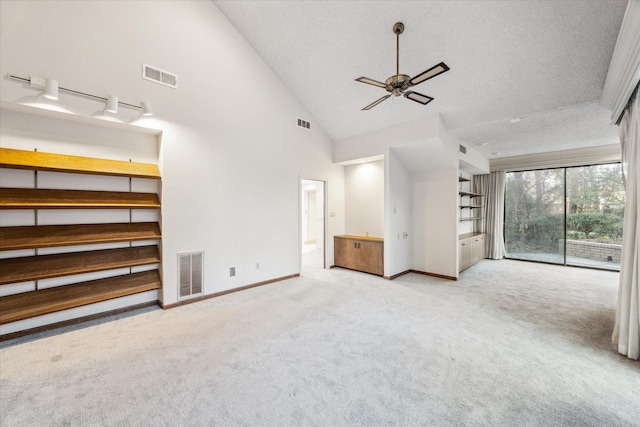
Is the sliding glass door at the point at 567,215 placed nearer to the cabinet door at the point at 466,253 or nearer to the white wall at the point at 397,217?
the cabinet door at the point at 466,253

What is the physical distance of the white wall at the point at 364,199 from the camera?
19.2 feet

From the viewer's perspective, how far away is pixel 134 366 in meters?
2.33

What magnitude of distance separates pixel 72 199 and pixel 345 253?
480cm

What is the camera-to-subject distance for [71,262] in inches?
124

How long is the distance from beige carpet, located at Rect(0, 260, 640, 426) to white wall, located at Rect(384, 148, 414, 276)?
55.9 inches

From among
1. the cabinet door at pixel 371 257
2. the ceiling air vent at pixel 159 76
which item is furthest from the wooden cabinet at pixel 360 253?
the ceiling air vent at pixel 159 76

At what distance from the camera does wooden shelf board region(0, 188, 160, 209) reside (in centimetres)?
278

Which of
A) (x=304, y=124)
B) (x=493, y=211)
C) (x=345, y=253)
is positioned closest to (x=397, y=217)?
(x=345, y=253)

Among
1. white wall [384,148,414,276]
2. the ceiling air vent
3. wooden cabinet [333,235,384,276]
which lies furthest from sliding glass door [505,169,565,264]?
the ceiling air vent

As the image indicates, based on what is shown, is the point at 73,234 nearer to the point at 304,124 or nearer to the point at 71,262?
the point at 71,262

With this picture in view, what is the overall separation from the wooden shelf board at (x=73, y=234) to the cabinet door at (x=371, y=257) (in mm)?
3880

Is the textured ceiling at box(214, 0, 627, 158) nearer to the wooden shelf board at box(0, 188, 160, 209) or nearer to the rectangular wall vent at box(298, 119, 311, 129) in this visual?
the rectangular wall vent at box(298, 119, 311, 129)

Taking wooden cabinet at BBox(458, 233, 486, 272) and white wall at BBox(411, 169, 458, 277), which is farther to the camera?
wooden cabinet at BBox(458, 233, 486, 272)

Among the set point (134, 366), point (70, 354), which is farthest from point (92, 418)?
Result: point (70, 354)
